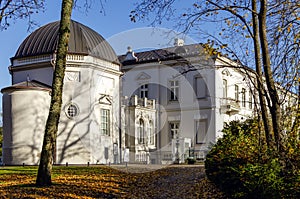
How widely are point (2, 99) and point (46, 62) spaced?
386 cm

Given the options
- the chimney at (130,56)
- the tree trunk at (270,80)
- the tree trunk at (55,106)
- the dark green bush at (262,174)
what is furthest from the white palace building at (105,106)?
the dark green bush at (262,174)

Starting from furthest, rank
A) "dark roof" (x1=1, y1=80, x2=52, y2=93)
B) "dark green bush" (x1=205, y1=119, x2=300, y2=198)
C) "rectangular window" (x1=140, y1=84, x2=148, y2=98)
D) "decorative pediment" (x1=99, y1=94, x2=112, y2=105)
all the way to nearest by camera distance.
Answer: "rectangular window" (x1=140, y1=84, x2=148, y2=98), "decorative pediment" (x1=99, y1=94, x2=112, y2=105), "dark roof" (x1=1, y1=80, x2=52, y2=93), "dark green bush" (x1=205, y1=119, x2=300, y2=198)

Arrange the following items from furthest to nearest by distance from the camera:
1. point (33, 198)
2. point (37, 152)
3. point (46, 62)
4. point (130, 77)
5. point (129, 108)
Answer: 1. point (130, 77)
2. point (129, 108)
3. point (46, 62)
4. point (37, 152)
5. point (33, 198)

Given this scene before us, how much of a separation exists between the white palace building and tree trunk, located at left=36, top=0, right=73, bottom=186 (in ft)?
34.4

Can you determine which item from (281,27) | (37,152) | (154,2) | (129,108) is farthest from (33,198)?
(129,108)

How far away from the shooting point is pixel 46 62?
1150 inches

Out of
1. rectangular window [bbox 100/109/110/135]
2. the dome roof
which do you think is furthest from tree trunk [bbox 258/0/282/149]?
rectangular window [bbox 100/109/110/135]

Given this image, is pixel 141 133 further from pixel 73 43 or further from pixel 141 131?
pixel 73 43

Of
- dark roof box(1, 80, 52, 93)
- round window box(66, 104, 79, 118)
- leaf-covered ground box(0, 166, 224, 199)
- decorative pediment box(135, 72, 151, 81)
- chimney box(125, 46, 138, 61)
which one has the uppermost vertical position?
chimney box(125, 46, 138, 61)

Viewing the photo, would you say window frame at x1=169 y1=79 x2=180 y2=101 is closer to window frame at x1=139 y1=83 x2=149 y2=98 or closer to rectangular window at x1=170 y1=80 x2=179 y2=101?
rectangular window at x1=170 y1=80 x2=179 y2=101

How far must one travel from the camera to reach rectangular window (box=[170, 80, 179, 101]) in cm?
3955

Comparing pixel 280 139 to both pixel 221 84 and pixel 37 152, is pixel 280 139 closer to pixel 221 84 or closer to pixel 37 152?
pixel 37 152

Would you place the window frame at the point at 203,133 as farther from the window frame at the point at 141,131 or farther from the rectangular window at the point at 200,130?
the window frame at the point at 141,131

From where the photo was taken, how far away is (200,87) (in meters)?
38.2
